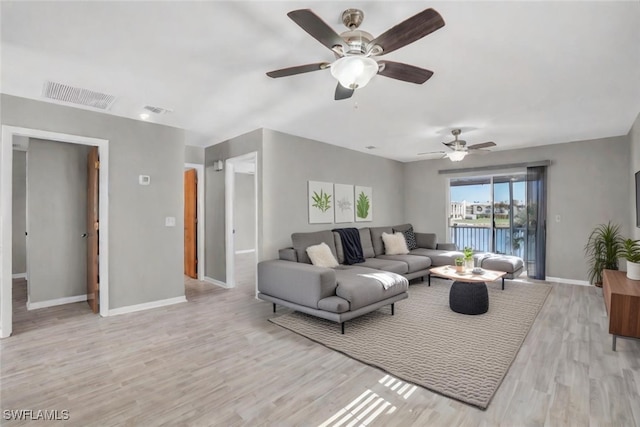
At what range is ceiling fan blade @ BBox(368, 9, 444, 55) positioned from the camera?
5.00 feet

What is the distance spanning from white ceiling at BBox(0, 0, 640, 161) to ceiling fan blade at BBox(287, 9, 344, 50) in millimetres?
257

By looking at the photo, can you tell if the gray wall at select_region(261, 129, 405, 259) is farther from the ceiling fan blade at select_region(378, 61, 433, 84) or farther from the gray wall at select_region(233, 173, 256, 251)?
the gray wall at select_region(233, 173, 256, 251)

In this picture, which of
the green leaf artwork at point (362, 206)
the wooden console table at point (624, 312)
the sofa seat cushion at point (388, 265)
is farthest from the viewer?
the green leaf artwork at point (362, 206)

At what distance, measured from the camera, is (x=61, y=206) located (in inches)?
172

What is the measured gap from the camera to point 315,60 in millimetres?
2477

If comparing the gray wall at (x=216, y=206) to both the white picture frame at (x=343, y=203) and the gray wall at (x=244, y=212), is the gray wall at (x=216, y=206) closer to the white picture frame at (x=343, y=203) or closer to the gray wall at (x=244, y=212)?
the white picture frame at (x=343, y=203)

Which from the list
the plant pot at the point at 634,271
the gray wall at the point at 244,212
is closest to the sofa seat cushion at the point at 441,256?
the plant pot at the point at 634,271

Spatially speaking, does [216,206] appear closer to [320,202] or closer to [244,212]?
[320,202]

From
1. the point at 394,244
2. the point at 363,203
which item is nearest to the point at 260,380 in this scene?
the point at 394,244

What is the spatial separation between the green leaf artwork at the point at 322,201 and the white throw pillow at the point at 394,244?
52.8 inches

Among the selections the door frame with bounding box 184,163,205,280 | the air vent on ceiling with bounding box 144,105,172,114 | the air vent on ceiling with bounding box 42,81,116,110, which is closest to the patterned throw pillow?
the door frame with bounding box 184,163,205,280

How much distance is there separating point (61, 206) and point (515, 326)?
237 inches

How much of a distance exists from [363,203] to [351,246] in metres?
1.42

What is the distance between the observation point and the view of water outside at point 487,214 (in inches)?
240
